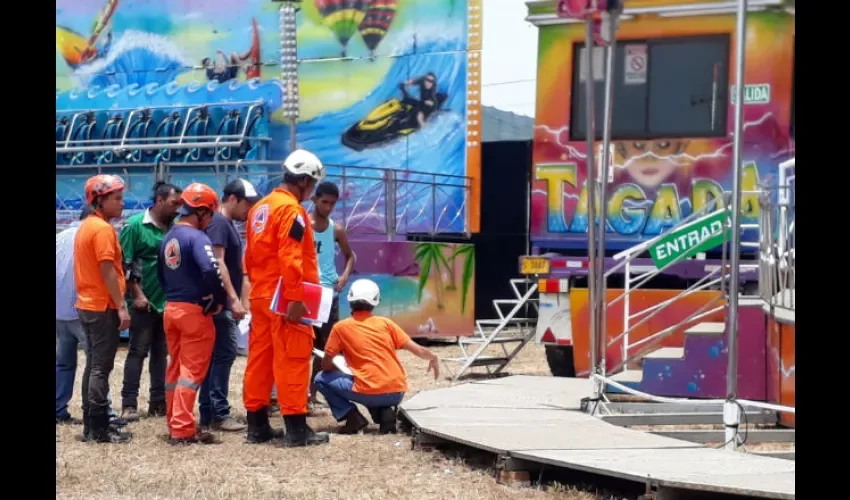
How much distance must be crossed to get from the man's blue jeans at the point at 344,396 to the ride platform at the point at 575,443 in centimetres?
16

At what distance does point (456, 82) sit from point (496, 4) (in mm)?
1363

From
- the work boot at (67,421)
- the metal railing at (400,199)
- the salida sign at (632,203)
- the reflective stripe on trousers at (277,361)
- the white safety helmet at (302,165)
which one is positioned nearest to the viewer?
the reflective stripe on trousers at (277,361)

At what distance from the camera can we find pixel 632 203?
11.9 metres

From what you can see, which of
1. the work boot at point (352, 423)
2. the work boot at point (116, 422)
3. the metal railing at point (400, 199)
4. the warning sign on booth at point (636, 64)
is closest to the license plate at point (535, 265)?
the warning sign on booth at point (636, 64)

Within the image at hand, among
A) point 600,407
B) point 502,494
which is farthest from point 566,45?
point 502,494

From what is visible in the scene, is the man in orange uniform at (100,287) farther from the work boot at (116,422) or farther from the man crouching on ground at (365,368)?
the man crouching on ground at (365,368)

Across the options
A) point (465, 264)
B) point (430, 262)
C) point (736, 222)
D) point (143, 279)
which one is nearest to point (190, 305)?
point (143, 279)

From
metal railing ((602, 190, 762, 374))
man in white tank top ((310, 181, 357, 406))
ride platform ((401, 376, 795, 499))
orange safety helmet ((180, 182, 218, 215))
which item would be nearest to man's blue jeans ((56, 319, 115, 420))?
orange safety helmet ((180, 182, 218, 215))

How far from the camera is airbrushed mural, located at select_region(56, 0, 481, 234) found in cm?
1919

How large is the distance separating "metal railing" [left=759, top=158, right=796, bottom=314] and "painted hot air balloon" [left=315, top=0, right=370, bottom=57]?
11.6m

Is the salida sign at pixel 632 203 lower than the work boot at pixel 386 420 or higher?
higher

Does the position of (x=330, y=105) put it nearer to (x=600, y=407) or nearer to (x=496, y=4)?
(x=496, y=4)

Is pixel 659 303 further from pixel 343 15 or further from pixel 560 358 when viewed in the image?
pixel 343 15

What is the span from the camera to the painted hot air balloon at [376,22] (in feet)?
65.2
